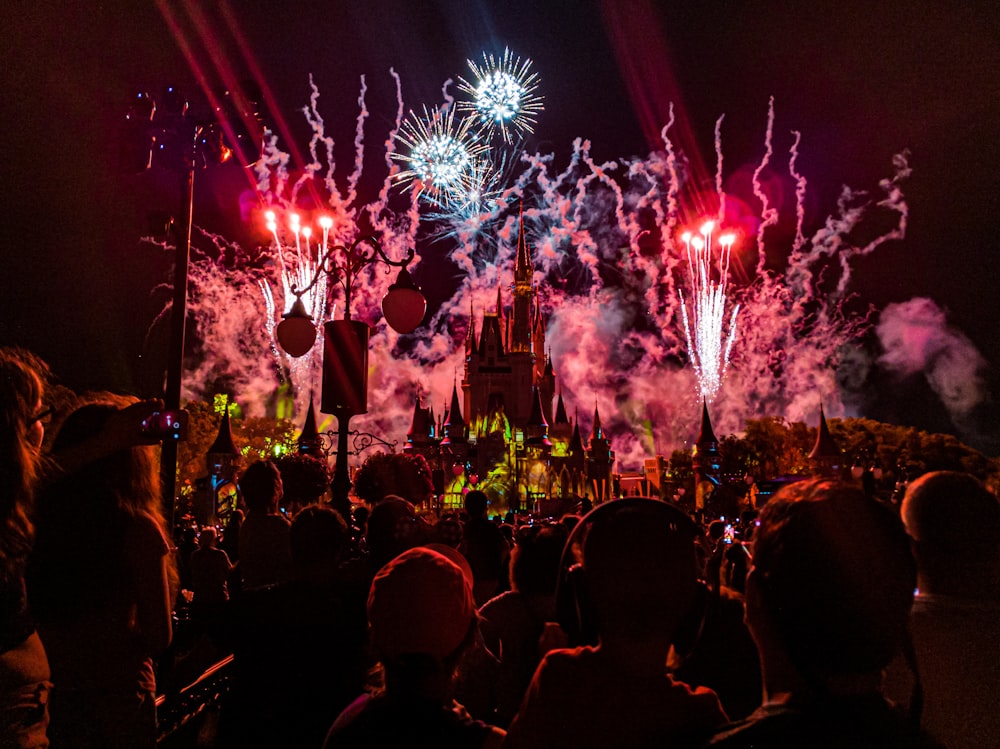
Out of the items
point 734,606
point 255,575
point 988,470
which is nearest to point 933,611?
point 734,606

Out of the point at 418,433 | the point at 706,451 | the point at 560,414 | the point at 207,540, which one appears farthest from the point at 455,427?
the point at 207,540

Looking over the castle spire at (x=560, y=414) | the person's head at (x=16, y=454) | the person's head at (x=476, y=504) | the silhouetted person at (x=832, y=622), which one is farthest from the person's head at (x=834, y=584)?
the castle spire at (x=560, y=414)

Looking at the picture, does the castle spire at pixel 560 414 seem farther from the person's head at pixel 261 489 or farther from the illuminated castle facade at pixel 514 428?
the person's head at pixel 261 489

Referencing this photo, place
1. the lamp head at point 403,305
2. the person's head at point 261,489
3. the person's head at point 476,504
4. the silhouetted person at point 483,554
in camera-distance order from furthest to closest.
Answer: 1. the lamp head at point 403,305
2. the person's head at point 476,504
3. the silhouetted person at point 483,554
4. the person's head at point 261,489

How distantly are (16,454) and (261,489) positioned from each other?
2.56m

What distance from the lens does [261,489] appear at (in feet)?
18.3

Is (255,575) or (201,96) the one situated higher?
(201,96)

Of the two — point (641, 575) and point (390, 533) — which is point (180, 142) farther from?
point (641, 575)

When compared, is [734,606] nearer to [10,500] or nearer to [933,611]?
[933,611]

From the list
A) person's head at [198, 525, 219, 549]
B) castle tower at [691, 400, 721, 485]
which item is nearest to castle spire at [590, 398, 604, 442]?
castle tower at [691, 400, 721, 485]

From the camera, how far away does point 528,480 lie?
83.4 metres

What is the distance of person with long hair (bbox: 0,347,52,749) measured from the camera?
290 cm

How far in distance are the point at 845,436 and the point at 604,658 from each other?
86.1 meters

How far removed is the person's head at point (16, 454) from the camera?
3029mm
